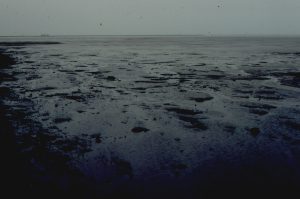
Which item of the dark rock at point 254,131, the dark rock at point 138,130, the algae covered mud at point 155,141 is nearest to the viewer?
the algae covered mud at point 155,141

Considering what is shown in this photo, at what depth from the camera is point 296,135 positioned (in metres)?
10.1

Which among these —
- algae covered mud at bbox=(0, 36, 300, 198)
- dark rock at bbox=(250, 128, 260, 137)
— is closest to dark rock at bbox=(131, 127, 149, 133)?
algae covered mud at bbox=(0, 36, 300, 198)

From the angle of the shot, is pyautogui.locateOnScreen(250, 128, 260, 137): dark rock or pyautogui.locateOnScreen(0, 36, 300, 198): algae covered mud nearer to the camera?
pyautogui.locateOnScreen(0, 36, 300, 198): algae covered mud

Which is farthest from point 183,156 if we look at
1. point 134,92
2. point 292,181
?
point 134,92

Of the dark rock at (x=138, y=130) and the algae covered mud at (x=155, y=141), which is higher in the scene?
the algae covered mud at (x=155, y=141)

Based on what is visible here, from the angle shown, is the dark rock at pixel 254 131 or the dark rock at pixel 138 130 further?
the dark rock at pixel 138 130

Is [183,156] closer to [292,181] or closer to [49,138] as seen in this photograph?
[292,181]

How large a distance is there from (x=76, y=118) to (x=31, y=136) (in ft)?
8.40

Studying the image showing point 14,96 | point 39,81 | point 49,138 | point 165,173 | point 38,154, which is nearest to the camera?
point 165,173

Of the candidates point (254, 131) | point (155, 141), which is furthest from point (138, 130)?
point (254, 131)

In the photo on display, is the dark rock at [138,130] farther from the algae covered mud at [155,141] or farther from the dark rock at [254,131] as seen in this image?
the dark rock at [254,131]

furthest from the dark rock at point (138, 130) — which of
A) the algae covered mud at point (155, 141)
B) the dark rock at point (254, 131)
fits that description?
the dark rock at point (254, 131)

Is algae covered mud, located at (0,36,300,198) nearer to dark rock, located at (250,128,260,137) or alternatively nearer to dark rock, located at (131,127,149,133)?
dark rock, located at (250,128,260,137)

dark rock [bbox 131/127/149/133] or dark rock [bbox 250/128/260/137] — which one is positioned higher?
dark rock [bbox 250/128/260/137]
